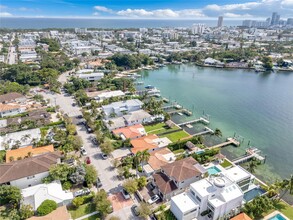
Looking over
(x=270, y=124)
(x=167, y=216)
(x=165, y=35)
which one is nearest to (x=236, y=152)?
(x=270, y=124)

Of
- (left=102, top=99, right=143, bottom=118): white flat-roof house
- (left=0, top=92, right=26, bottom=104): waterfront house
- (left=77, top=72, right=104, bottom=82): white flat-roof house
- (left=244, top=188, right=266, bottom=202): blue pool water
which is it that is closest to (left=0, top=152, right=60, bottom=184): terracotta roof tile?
(left=102, top=99, right=143, bottom=118): white flat-roof house

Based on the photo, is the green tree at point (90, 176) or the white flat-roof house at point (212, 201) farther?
the green tree at point (90, 176)

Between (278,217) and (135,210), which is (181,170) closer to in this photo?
(135,210)

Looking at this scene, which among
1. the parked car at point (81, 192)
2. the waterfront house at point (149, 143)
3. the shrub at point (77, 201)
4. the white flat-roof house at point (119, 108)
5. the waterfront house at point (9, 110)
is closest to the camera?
the shrub at point (77, 201)

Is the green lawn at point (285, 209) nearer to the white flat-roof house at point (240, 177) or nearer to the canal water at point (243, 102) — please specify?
the white flat-roof house at point (240, 177)

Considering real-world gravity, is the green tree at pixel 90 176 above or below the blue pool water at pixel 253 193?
above

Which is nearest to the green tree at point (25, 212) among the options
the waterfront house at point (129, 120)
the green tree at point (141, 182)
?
the green tree at point (141, 182)

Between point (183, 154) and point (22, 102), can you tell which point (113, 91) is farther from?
point (183, 154)
